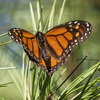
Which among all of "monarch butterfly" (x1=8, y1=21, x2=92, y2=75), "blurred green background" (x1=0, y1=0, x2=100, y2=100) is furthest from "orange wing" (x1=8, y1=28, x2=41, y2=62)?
"blurred green background" (x1=0, y1=0, x2=100, y2=100)

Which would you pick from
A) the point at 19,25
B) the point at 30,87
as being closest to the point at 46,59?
the point at 30,87

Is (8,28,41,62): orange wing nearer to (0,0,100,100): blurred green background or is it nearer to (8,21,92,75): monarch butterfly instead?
(8,21,92,75): monarch butterfly

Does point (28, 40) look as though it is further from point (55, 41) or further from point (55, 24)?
point (55, 24)

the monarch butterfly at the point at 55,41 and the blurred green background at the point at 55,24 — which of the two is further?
the blurred green background at the point at 55,24

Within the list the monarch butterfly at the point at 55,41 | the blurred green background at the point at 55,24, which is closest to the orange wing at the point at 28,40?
the monarch butterfly at the point at 55,41

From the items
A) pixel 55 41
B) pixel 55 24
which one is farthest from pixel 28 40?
pixel 55 24

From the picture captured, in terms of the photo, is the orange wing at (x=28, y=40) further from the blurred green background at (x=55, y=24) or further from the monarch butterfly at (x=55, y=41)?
the blurred green background at (x=55, y=24)

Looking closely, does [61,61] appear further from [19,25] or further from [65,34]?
[19,25]
